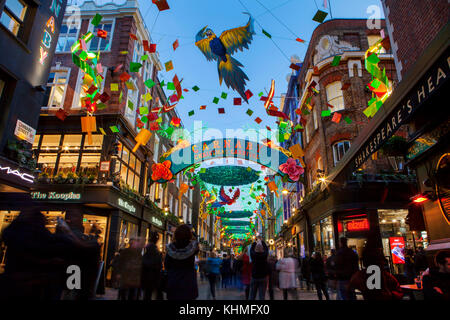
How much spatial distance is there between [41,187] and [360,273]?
48.3 feet

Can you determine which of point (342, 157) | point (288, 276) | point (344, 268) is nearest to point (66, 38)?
point (342, 157)

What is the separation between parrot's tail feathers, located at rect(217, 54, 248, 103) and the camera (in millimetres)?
11438

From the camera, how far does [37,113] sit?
1070 cm

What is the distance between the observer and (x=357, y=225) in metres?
14.3

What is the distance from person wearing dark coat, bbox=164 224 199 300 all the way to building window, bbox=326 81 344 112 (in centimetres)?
1468

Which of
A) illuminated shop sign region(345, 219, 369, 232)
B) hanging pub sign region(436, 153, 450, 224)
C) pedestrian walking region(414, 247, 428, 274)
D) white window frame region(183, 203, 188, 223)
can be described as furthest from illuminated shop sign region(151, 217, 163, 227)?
hanging pub sign region(436, 153, 450, 224)

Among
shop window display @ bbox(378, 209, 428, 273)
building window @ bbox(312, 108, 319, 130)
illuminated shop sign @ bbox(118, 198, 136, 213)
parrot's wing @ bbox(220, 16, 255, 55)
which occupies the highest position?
building window @ bbox(312, 108, 319, 130)

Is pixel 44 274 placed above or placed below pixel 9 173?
below

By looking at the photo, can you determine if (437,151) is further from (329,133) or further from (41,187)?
(41,187)

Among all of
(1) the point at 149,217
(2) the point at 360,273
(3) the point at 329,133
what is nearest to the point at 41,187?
(1) the point at 149,217

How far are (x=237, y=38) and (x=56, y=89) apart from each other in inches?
479

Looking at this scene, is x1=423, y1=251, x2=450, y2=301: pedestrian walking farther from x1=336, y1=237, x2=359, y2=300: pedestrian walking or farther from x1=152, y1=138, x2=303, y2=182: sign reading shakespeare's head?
x1=152, y1=138, x2=303, y2=182: sign reading shakespeare's head

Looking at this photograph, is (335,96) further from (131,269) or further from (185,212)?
(185,212)

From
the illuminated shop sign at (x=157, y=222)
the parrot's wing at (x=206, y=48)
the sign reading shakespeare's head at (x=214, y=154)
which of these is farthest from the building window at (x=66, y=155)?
the parrot's wing at (x=206, y=48)
